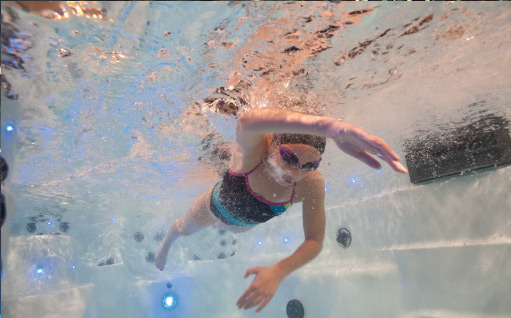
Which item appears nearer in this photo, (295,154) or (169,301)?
(295,154)

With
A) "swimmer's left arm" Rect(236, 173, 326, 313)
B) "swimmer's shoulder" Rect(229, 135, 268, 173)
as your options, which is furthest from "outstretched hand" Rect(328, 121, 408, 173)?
"swimmer's left arm" Rect(236, 173, 326, 313)

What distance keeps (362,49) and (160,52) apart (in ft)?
10.1

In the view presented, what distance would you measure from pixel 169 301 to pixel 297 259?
28.9ft

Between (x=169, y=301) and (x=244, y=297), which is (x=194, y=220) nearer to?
(x=244, y=297)

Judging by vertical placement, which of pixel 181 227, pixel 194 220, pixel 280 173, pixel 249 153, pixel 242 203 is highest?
pixel 249 153

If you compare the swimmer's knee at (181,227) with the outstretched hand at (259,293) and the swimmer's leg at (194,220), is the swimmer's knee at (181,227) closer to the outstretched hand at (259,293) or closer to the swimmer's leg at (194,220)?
the swimmer's leg at (194,220)

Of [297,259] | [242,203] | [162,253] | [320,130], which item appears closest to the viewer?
[320,130]

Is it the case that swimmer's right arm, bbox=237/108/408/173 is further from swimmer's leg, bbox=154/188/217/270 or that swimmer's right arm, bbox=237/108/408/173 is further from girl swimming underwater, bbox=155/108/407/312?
swimmer's leg, bbox=154/188/217/270

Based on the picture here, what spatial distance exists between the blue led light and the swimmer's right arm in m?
9.32

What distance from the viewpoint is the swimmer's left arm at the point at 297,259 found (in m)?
2.91

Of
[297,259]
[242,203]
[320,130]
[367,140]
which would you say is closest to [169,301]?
[242,203]

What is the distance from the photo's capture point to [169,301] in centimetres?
1043

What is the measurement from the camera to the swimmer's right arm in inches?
88.2

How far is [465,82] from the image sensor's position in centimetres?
530
